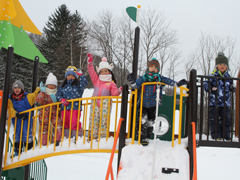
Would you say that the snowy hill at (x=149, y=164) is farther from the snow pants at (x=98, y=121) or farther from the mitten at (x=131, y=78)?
the mitten at (x=131, y=78)

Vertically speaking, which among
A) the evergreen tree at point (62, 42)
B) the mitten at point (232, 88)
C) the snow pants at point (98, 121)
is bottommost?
the snow pants at point (98, 121)

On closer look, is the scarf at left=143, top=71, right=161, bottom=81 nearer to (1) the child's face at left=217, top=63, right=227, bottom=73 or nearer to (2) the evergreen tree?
(1) the child's face at left=217, top=63, right=227, bottom=73

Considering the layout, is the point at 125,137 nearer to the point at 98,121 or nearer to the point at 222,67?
the point at 98,121

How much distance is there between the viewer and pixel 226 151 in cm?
1059

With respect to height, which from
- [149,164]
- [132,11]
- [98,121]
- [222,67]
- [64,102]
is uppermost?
[132,11]

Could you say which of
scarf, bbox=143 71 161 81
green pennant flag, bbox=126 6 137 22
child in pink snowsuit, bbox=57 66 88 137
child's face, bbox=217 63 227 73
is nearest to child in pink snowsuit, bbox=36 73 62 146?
child in pink snowsuit, bbox=57 66 88 137

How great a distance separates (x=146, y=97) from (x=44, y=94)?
7.23 ft

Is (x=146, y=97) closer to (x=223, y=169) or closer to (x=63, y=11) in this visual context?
(x=223, y=169)

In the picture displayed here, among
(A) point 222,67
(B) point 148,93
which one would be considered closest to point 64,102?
(B) point 148,93

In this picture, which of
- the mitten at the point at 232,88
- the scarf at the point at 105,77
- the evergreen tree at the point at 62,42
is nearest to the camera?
the mitten at the point at 232,88

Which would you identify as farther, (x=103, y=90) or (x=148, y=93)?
(x=103, y=90)

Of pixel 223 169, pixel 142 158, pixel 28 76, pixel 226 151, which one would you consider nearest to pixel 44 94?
pixel 142 158

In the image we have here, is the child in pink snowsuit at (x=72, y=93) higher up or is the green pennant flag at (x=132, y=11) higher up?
the green pennant flag at (x=132, y=11)

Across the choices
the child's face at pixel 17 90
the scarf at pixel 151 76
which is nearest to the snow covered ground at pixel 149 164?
the scarf at pixel 151 76
